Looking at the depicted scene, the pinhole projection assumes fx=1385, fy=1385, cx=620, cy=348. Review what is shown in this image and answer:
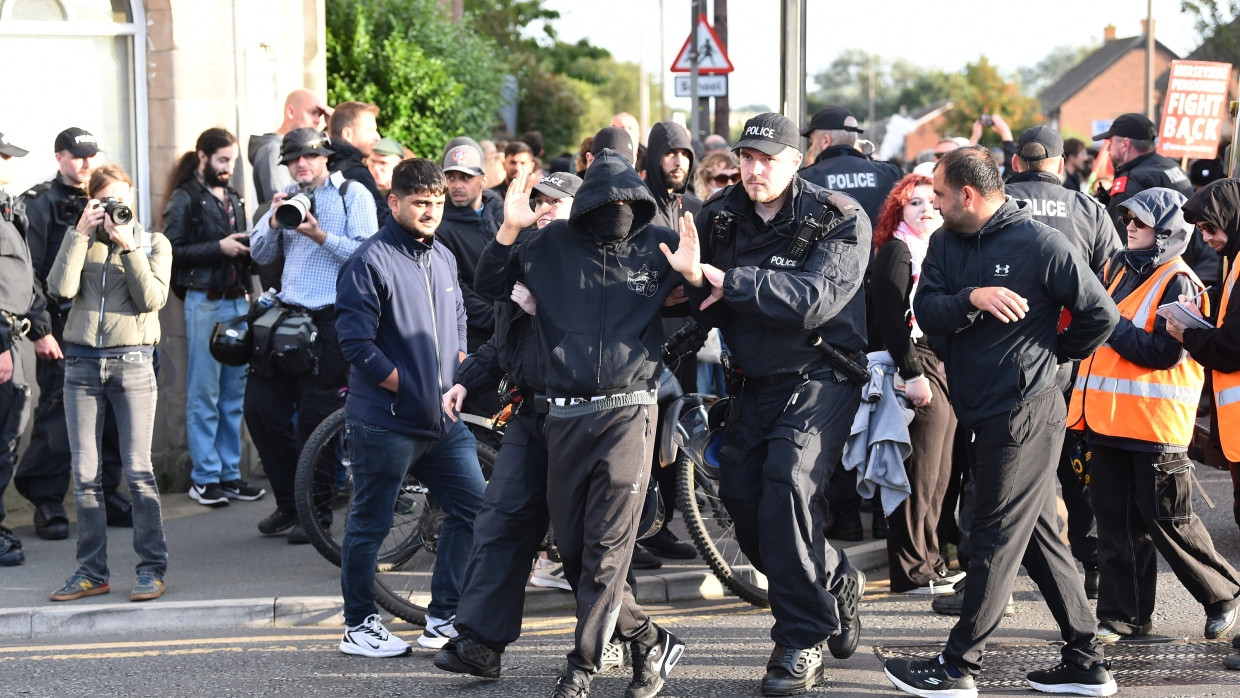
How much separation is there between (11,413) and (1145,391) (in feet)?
18.6

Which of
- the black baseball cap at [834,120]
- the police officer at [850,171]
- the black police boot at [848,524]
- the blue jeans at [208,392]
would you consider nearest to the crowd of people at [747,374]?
the black police boot at [848,524]

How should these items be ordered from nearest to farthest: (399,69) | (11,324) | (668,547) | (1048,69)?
(11,324) < (668,547) < (399,69) < (1048,69)

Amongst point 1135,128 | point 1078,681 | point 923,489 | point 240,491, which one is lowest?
point 240,491

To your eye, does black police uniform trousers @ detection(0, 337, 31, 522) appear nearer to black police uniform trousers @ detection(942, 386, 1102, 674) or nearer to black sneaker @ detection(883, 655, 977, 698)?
black sneaker @ detection(883, 655, 977, 698)

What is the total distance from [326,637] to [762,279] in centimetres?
263

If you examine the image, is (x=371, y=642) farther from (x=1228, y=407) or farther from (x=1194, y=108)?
(x=1194, y=108)

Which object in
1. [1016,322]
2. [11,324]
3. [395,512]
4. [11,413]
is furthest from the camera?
[11,413]

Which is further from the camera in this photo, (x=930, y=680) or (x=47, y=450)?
(x=47, y=450)

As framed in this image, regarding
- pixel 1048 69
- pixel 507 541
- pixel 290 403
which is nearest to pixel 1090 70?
pixel 290 403

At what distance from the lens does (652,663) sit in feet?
17.2

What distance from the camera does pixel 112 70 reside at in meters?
9.17

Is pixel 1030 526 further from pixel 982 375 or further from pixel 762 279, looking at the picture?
pixel 762 279

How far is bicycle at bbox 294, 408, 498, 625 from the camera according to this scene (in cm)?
648

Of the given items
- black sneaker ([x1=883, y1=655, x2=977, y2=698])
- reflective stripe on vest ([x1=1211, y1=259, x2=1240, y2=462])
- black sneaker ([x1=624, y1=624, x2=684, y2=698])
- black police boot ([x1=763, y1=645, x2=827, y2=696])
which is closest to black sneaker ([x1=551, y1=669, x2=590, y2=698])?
black sneaker ([x1=624, y1=624, x2=684, y2=698])
